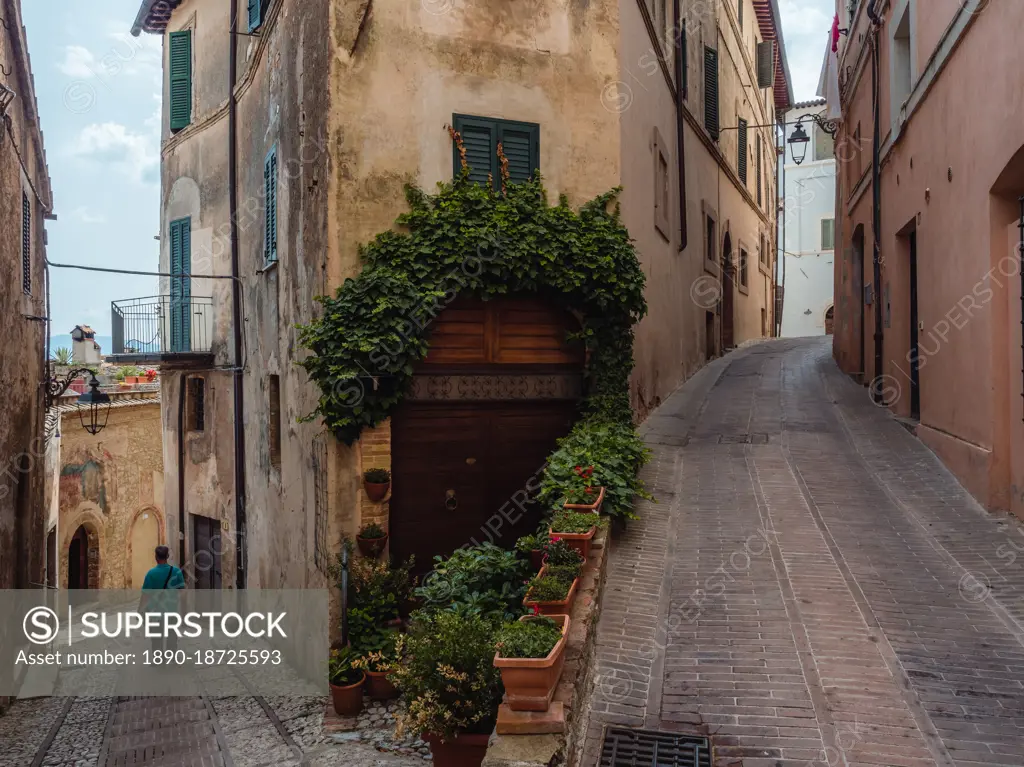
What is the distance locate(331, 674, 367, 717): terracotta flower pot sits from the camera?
7.90 m

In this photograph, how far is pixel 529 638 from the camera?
498cm

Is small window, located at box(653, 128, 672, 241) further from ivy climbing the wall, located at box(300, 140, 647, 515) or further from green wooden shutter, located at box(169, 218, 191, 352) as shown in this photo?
green wooden shutter, located at box(169, 218, 191, 352)

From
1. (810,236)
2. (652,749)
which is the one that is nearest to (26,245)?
(652,749)

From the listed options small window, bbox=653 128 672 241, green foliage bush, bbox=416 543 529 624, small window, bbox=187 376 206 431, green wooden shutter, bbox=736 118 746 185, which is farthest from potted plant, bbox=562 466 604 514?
green wooden shutter, bbox=736 118 746 185

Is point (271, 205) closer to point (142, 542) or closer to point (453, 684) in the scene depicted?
point (453, 684)

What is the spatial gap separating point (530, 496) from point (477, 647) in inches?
192

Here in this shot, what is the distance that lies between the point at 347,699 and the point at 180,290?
382 inches

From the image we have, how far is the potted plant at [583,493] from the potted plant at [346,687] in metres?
2.72

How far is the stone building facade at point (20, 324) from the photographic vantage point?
1179 cm

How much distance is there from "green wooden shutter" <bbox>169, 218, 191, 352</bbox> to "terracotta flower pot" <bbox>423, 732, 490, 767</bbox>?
10950mm

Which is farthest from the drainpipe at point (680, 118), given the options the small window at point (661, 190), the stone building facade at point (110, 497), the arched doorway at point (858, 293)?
the stone building facade at point (110, 497)

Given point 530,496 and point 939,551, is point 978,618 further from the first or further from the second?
point 530,496

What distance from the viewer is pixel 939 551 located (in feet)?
25.3

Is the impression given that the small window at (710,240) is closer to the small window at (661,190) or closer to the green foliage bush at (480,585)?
the small window at (661,190)
